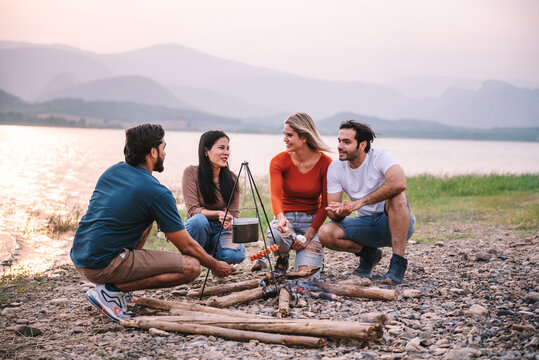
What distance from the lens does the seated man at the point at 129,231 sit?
4340mm

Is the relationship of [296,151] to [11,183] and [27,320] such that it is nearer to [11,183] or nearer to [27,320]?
[27,320]

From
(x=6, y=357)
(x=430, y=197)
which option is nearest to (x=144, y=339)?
(x=6, y=357)

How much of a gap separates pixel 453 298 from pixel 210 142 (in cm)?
337

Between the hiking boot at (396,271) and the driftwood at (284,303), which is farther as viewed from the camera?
the hiking boot at (396,271)

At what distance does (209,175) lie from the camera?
6.06 m

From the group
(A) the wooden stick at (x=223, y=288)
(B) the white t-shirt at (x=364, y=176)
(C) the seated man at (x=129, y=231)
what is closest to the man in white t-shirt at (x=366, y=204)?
(B) the white t-shirt at (x=364, y=176)

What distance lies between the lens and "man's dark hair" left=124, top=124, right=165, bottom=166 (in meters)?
4.44

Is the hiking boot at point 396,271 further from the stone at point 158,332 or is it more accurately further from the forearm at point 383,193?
the stone at point 158,332

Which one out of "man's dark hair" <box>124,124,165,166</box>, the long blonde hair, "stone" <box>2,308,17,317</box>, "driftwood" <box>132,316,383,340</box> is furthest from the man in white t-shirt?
"stone" <box>2,308,17,317</box>

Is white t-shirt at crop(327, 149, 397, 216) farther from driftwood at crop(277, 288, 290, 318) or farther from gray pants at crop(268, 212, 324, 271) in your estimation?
driftwood at crop(277, 288, 290, 318)

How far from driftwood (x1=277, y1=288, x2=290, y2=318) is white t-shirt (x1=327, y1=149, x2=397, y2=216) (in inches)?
60.5

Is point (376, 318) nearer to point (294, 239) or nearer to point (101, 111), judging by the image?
point (294, 239)

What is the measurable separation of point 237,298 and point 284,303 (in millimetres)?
616

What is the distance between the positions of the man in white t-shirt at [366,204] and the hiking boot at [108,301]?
99.6 inches
